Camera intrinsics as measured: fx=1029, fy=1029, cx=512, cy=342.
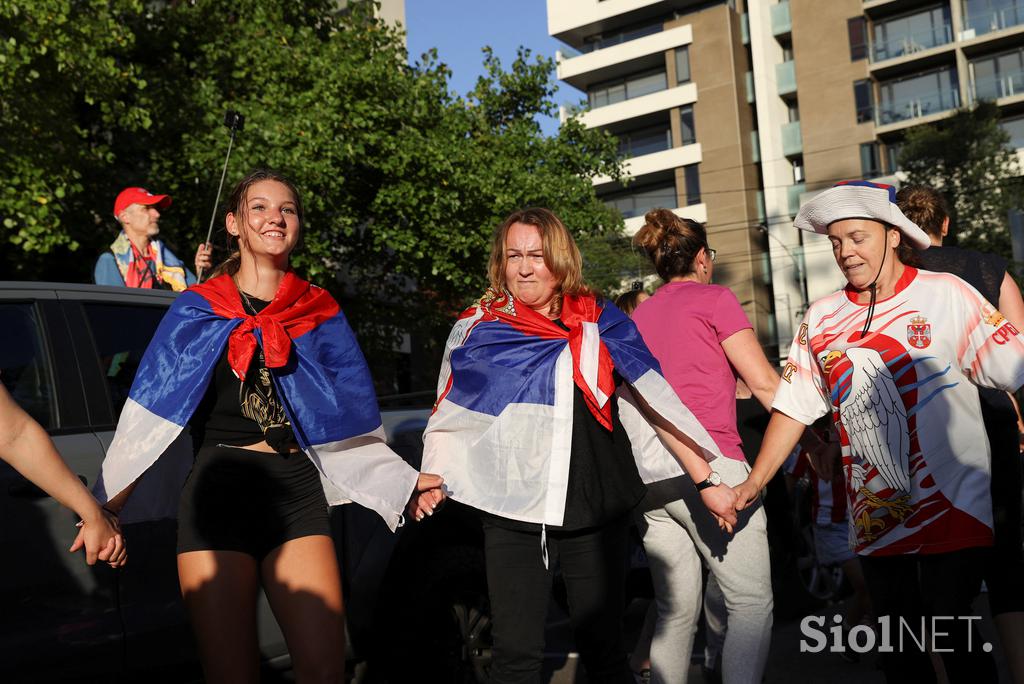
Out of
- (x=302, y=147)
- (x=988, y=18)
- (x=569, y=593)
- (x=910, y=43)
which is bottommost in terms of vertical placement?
(x=569, y=593)

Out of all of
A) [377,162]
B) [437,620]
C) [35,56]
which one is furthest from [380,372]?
[437,620]

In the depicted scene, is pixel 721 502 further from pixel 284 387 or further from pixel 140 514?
pixel 140 514

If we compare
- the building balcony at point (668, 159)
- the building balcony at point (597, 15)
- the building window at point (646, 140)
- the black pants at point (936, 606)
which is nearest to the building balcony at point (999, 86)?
the building balcony at point (668, 159)

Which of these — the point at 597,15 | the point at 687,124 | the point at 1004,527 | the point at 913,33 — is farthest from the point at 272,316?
the point at 597,15

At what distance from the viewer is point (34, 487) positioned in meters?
3.24

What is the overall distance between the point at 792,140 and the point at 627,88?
10.4 m

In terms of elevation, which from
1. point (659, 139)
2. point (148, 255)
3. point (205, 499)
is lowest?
point (205, 499)

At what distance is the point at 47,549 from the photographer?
10.6ft

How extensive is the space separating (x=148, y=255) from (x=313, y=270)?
1095 centimetres

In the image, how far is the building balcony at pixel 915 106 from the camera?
44312mm

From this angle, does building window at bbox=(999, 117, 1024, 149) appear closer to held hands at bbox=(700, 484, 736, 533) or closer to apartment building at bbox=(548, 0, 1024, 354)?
apartment building at bbox=(548, 0, 1024, 354)

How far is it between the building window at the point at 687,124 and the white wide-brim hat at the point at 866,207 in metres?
49.6

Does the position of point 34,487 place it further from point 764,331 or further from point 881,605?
point 764,331

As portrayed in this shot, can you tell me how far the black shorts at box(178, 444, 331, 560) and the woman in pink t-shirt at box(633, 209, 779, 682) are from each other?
1.47 metres
